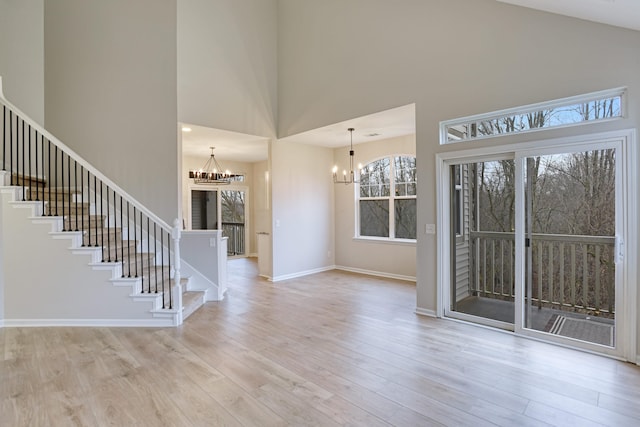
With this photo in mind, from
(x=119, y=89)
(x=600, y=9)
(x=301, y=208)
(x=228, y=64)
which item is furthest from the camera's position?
(x=301, y=208)

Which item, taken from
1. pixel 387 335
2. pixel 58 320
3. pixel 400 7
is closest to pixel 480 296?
pixel 387 335

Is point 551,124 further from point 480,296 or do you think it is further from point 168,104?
point 168,104

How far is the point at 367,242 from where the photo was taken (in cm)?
721

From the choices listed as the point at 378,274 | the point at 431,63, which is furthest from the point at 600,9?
the point at 378,274

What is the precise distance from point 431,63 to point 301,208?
3868mm

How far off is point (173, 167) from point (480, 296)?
493cm

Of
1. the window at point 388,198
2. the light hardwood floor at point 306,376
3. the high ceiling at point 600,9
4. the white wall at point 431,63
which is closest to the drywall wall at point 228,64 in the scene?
the white wall at point 431,63

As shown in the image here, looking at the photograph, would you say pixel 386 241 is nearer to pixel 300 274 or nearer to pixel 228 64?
pixel 300 274

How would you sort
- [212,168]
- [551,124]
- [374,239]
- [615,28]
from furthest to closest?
[212,168], [374,239], [551,124], [615,28]

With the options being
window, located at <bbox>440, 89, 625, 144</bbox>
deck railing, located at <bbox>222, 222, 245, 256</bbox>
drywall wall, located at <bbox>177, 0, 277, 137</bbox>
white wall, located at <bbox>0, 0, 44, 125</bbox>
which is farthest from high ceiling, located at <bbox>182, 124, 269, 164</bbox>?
window, located at <bbox>440, 89, 625, 144</bbox>

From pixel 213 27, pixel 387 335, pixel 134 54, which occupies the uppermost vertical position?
pixel 213 27

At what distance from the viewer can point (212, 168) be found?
29.5 ft

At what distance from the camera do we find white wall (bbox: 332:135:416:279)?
658cm

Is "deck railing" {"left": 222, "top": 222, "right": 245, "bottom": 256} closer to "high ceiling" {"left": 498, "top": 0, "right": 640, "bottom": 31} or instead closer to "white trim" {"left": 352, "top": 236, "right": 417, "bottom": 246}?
"white trim" {"left": 352, "top": 236, "right": 417, "bottom": 246}
